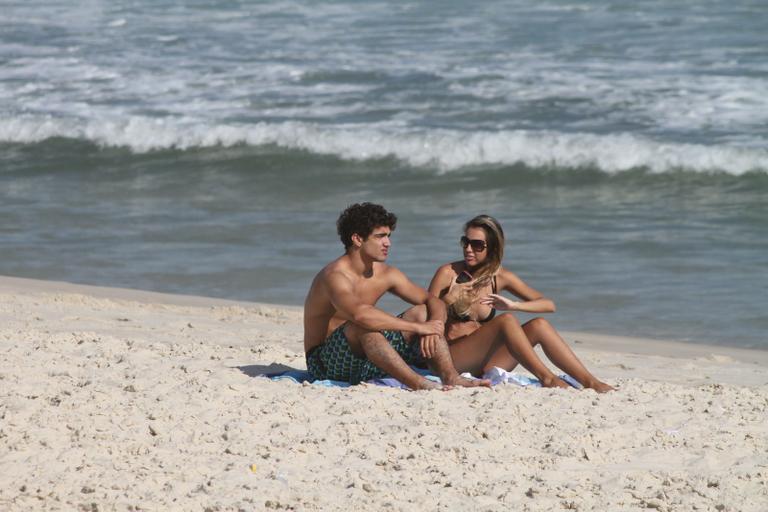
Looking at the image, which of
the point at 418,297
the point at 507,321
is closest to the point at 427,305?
the point at 418,297

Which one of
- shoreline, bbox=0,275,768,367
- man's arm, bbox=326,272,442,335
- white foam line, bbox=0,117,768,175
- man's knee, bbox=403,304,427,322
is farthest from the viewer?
white foam line, bbox=0,117,768,175

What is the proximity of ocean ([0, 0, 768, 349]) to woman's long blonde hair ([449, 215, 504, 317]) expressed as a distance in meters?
2.16

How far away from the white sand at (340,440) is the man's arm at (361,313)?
322 mm

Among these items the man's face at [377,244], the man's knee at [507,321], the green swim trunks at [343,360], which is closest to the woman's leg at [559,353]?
the man's knee at [507,321]

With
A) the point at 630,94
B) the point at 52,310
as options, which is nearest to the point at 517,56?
the point at 630,94

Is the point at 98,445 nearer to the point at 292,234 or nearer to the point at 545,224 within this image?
the point at 292,234

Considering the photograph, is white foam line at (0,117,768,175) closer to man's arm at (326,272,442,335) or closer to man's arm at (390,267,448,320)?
man's arm at (390,267,448,320)

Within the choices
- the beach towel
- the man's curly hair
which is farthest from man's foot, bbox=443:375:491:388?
the man's curly hair

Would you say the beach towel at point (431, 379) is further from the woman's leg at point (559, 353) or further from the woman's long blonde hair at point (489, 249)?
the woman's long blonde hair at point (489, 249)

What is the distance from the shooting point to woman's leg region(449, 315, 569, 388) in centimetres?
645

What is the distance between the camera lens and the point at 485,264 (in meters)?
6.69

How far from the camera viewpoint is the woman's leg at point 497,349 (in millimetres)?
6449

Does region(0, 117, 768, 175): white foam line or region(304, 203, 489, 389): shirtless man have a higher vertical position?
region(0, 117, 768, 175): white foam line

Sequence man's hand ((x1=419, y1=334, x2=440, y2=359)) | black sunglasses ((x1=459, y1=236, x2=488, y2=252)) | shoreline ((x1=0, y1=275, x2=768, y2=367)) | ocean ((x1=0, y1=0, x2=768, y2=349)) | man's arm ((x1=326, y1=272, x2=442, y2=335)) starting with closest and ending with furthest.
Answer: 1. man's arm ((x1=326, y1=272, x2=442, y2=335))
2. man's hand ((x1=419, y1=334, x2=440, y2=359))
3. black sunglasses ((x1=459, y1=236, x2=488, y2=252))
4. shoreline ((x1=0, y1=275, x2=768, y2=367))
5. ocean ((x1=0, y1=0, x2=768, y2=349))
